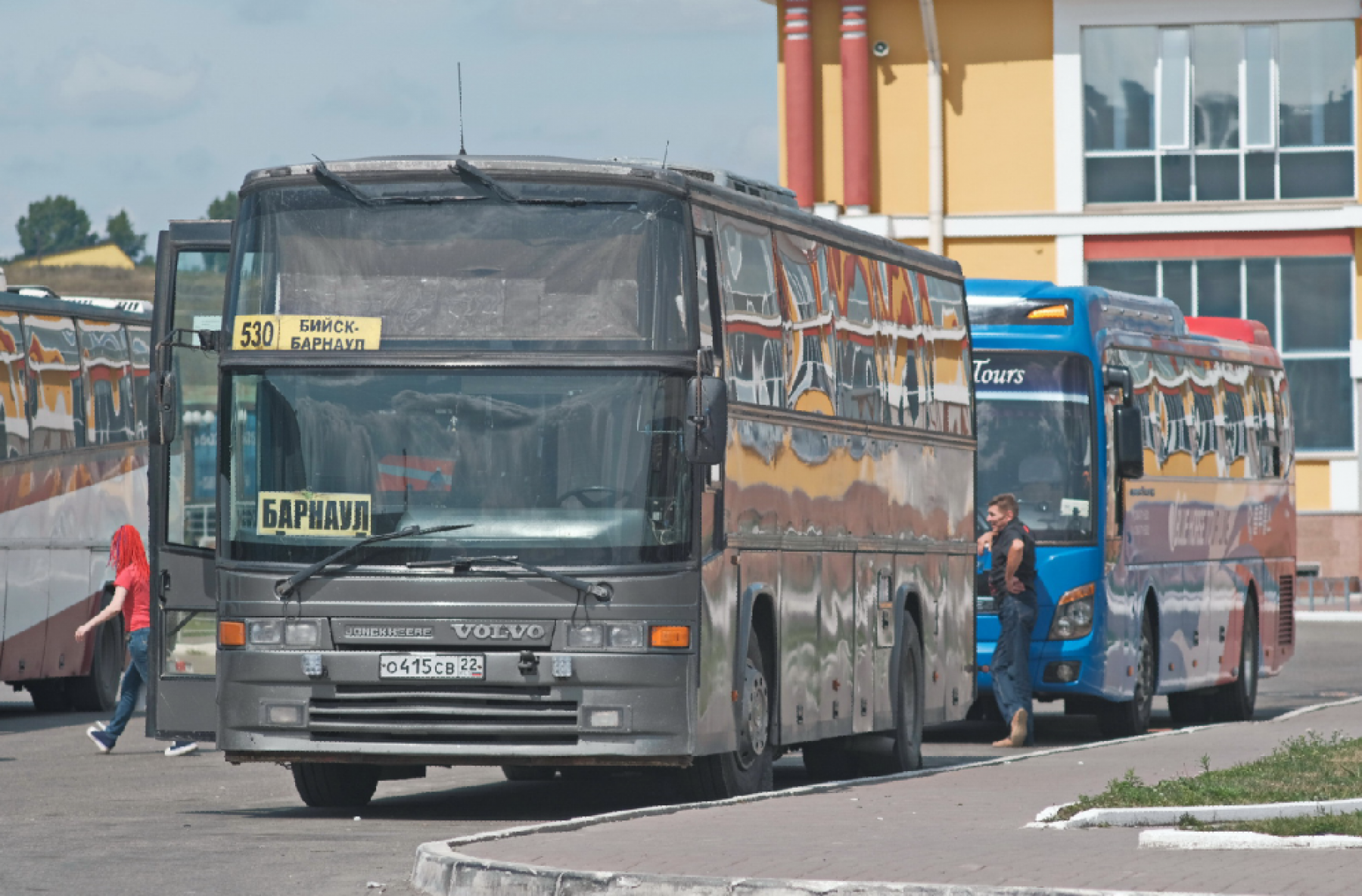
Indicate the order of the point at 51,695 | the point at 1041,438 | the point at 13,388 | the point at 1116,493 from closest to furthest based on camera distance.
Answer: the point at 1041,438 → the point at 1116,493 → the point at 13,388 → the point at 51,695

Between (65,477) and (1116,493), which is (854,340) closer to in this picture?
(1116,493)

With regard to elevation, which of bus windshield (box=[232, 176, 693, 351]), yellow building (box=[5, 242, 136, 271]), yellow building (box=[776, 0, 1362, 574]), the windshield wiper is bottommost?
the windshield wiper

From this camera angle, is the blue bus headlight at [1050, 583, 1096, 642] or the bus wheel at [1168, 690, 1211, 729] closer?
the blue bus headlight at [1050, 583, 1096, 642]

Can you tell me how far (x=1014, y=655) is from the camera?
19.5 meters

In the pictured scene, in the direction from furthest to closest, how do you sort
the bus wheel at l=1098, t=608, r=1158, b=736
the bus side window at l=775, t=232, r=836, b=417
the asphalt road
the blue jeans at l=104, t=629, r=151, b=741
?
the bus wheel at l=1098, t=608, r=1158, b=736
the blue jeans at l=104, t=629, r=151, b=741
the bus side window at l=775, t=232, r=836, b=417
the asphalt road

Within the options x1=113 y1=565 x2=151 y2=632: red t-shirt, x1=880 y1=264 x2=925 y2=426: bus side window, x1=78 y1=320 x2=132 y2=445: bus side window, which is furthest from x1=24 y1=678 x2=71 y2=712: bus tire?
x1=880 y1=264 x2=925 y2=426: bus side window

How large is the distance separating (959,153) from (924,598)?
31.0m

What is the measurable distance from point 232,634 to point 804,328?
12.6ft

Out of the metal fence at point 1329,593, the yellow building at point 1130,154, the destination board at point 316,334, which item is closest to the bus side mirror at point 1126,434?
the destination board at point 316,334

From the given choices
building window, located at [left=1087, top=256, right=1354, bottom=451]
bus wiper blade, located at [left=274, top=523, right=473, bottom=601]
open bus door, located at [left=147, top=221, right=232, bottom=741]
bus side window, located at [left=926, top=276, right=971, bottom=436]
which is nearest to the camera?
bus wiper blade, located at [left=274, top=523, right=473, bottom=601]

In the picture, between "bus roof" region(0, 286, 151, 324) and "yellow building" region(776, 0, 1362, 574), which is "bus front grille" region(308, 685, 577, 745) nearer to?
"bus roof" region(0, 286, 151, 324)

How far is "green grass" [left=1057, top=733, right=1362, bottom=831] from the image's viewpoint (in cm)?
1227

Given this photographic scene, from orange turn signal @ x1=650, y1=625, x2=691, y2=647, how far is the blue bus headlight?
25.3ft

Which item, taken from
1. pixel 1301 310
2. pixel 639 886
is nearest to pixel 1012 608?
pixel 639 886
